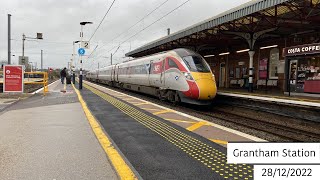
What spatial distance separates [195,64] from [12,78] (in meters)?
10.4

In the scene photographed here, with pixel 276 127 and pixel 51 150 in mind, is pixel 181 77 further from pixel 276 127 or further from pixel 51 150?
pixel 51 150

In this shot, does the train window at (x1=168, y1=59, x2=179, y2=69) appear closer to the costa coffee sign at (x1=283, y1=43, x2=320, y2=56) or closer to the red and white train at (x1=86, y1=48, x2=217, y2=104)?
the red and white train at (x1=86, y1=48, x2=217, y2=104)

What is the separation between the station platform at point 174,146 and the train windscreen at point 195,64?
15.3 ft

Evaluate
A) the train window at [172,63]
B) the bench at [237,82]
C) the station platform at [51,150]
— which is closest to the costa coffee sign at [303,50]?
the train window at [172,63]

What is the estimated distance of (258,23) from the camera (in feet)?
56.9

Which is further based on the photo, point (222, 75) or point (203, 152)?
point (222, 75)

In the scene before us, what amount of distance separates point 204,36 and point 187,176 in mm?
20462

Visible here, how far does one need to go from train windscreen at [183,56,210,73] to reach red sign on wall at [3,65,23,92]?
9.65 meters

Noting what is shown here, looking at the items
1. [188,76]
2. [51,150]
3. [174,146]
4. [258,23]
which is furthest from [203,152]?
[258,23]

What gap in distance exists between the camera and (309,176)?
310 cm

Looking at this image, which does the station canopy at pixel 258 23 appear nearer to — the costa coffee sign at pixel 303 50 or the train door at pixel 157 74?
the costa coffee sign at pixel 303 50

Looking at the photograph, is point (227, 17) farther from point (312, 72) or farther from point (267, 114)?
point (267, 114)

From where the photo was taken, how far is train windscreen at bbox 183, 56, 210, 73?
1345cm

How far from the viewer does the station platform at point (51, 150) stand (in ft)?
13.9
